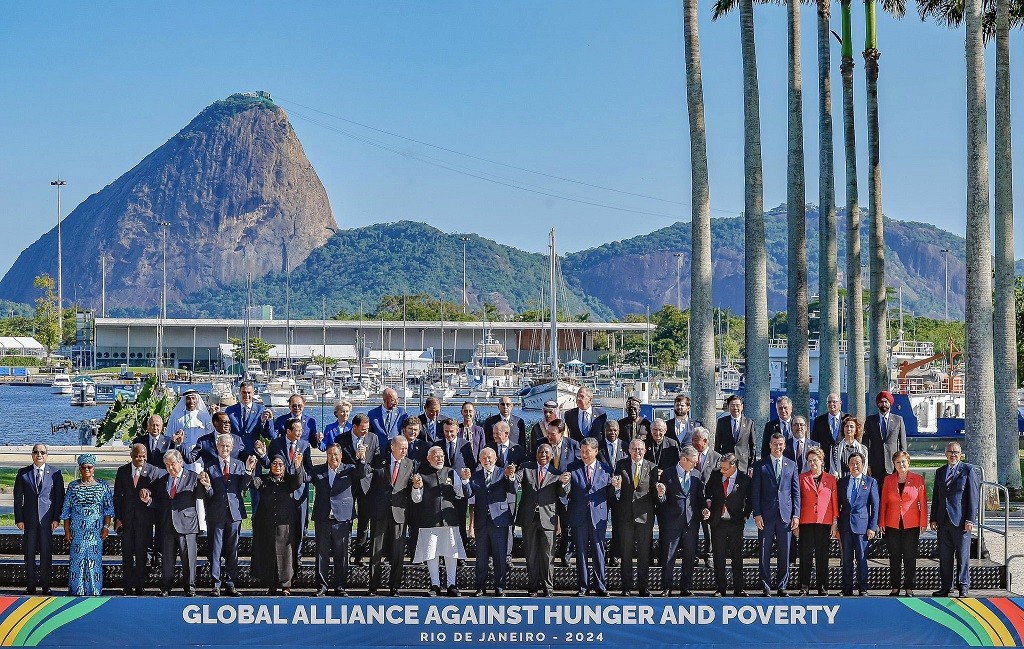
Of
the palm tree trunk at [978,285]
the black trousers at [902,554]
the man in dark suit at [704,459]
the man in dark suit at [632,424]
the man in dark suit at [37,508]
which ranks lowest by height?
the black trousers at [902,554]

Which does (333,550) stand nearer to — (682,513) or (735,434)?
(682,513)

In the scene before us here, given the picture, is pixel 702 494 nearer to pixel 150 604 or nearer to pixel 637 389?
pixel 150 604

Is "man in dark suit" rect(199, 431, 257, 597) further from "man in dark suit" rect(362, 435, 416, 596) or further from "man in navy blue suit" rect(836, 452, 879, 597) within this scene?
"man in navy blue suit" rect(836, 452, 879, 597)

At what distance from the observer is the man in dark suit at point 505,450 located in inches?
527

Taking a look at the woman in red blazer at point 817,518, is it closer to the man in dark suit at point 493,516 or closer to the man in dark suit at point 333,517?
the man in dark suit at point 493,516

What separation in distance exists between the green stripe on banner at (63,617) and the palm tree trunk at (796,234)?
1464 cm

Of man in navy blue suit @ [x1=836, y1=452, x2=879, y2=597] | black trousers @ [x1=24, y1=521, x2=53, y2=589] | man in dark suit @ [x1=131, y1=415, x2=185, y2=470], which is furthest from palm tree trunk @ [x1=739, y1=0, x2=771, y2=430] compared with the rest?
black trousers @ [x1=24, y1=521, x2=53, y2=589]

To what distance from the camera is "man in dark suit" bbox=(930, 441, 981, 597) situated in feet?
43.0

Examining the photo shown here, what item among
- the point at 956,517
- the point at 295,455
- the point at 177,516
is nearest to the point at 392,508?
the point at 295,455

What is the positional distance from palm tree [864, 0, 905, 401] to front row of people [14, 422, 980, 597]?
15.5 m

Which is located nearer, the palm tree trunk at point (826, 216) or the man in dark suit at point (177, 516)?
the man in dark suit at point (177, 516)

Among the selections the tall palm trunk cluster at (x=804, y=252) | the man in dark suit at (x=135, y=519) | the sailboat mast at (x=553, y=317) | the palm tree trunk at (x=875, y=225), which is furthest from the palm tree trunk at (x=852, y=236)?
the sailboat mast at (x=553, y=317)

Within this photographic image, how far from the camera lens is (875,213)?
29.1 metres

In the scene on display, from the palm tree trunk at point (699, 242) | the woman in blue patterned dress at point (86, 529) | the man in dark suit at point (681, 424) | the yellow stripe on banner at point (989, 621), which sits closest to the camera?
the yellow stripe on banner at point (989, 621)
